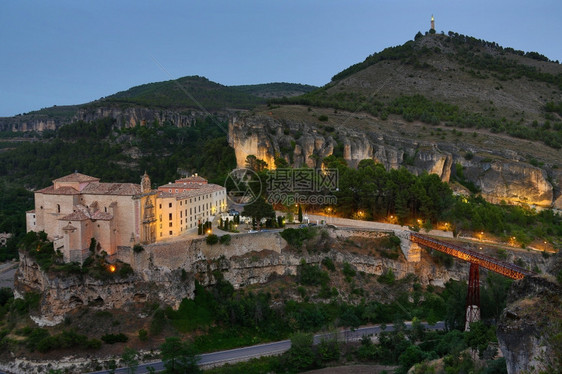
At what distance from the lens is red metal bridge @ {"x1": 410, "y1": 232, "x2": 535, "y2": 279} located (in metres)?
28.8

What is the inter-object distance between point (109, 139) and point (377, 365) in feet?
227

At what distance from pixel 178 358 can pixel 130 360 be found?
2.88 metres

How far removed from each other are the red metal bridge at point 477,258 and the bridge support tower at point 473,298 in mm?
687

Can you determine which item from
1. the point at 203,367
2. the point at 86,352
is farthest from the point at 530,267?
the point at 86,352

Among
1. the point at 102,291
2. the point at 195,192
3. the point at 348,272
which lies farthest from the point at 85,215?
the point at 348,272

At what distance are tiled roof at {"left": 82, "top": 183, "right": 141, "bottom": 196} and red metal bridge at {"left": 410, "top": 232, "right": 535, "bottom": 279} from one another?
22315 millimetres

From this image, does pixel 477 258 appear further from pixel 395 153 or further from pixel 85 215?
pixel 395 153

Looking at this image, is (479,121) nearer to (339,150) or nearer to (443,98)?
(443,98)

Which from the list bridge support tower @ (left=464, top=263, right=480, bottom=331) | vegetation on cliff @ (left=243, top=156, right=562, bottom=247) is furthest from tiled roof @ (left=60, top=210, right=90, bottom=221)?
bridge support tower @ (left=464, top=263, right=480, bottom=331)

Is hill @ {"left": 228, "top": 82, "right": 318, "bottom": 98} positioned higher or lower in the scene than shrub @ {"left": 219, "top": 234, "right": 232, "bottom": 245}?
higher

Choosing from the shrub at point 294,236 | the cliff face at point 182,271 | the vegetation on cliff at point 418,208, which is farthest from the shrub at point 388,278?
the shrub at point 294,236

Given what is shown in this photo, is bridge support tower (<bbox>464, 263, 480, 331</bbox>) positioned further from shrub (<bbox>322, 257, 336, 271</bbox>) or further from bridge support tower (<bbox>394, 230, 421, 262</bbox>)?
shrub (<bbox>322, 257, 336, 271</bbox>)

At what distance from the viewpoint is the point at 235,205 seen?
164 feet

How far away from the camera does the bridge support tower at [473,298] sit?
3091cm
